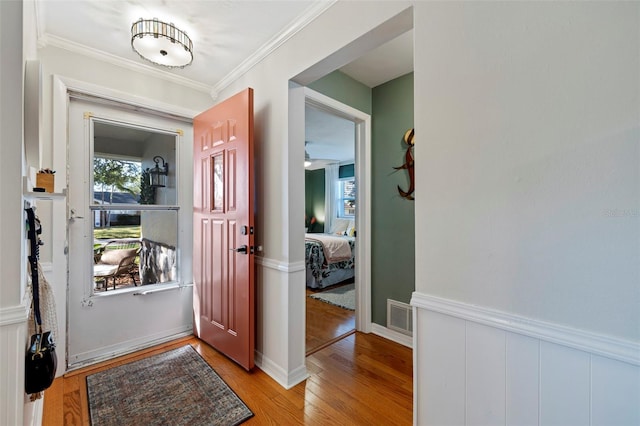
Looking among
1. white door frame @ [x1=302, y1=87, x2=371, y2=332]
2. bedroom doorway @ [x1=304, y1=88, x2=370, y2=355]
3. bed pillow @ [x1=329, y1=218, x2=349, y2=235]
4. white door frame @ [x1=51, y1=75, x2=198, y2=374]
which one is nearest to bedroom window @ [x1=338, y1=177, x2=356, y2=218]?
bedroom doorway @ [x1=304, y1=88, x2=370, y2=355]

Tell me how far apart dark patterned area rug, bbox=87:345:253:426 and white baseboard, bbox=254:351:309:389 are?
0.29 metres

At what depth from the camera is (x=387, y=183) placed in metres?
2.62

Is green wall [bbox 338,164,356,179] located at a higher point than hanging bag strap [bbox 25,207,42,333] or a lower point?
higher

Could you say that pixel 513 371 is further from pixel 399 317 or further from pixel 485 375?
pixel 399 317

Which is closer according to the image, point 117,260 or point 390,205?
point 117,260

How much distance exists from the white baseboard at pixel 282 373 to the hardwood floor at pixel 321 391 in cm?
3

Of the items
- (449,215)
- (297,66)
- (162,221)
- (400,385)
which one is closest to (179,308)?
A: (162,221)

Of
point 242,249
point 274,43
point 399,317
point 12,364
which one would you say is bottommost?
point 399,317

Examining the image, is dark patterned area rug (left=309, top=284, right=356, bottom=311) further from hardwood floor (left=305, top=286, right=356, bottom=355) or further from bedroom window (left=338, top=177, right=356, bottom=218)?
bedroom window (left=338, top=177, right=356, bottom=218)

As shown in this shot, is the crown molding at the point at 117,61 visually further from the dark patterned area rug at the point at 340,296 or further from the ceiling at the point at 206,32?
the dark patterned area rug at the point at 340,296

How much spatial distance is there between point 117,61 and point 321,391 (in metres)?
2.92

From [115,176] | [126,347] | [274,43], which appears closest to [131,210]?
[115,176]

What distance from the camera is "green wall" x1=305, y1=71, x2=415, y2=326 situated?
8.03 feet

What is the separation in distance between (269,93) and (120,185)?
1480mm
